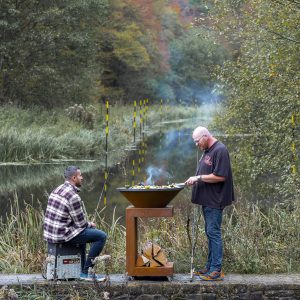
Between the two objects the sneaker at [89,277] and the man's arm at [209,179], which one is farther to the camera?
the sneaker at [89,277]

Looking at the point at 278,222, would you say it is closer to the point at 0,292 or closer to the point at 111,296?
the point at 111,296

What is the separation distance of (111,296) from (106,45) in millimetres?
52297

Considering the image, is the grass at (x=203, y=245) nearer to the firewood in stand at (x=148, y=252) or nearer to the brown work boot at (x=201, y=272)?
the brown work boot at (x=201, y=272)

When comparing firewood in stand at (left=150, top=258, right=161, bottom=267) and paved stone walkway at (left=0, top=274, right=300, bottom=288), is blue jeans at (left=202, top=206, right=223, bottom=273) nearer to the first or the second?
paved stone walkway at (left=0, top=274, right=300, bottom=288)

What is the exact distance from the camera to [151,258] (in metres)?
8.38

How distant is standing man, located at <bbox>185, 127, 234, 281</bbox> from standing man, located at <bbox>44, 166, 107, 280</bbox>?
3.86 ft

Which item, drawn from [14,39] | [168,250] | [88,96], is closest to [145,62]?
[88,96]

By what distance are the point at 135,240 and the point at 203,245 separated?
140 centimetres

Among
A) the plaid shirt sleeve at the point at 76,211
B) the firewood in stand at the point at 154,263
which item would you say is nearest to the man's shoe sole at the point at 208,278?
the firewood in stand at the point at 154,263

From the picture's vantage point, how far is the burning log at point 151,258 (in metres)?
8.35

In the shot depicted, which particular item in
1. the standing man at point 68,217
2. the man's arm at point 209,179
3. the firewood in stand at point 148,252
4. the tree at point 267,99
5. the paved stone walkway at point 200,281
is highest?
the tree at point 267,99

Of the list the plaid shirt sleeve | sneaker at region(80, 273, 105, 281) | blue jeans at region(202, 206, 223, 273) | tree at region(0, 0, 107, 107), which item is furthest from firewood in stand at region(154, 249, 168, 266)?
tree at region(0, 0, 107, 107)

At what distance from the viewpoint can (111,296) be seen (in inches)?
320

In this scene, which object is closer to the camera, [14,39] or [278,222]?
[278,222]
